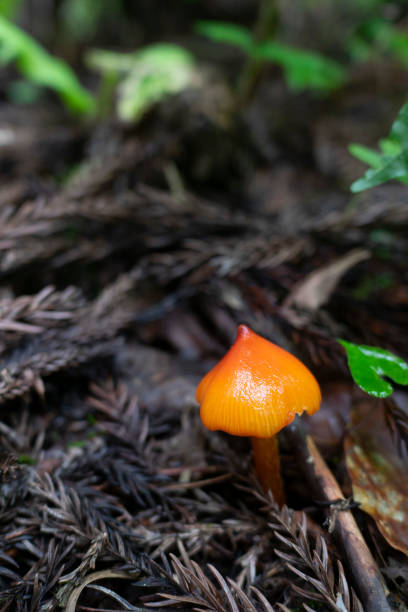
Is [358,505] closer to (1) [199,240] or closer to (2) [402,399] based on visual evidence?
(2) [402,399]

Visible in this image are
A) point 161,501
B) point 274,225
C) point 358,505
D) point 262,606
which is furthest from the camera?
point 274,225

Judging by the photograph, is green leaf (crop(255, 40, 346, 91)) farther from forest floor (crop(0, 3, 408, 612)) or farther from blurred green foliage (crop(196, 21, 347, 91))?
forest floor (crop(0, 3, 408, 612))

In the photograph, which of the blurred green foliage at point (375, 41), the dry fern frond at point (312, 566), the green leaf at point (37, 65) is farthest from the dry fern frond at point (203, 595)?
the blurred green foliage at point (375, 41)

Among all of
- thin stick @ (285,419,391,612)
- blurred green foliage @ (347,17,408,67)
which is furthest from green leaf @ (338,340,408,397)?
blurred green foliage @ (347,17,408,67)

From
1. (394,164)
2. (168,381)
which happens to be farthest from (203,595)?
(394,164)

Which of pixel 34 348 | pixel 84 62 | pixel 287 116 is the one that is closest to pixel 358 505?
pixel 34 348

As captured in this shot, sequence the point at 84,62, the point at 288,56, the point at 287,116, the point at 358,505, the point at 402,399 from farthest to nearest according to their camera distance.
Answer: the point at 84,62
the point at 287,116
the point at 288,56
the point at 402,399
the point at 358,505

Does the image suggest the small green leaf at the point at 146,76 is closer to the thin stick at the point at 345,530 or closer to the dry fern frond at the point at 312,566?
the thin stick at the point at 345,530
